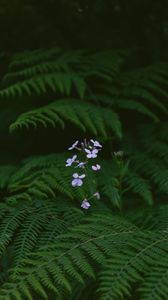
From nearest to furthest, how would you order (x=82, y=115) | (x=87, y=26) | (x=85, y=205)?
(x=85, y=205) → (x=82, y=115) → (x=87, y=26)

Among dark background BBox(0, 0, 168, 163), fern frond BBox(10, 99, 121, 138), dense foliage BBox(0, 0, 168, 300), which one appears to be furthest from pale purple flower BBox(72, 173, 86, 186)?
dark background BBox(0, 0, 168, 163)

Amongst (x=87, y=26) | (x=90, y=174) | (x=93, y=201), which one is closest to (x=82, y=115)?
(x=90, y=174)

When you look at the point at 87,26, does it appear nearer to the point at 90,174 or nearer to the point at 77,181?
the point at 90,174

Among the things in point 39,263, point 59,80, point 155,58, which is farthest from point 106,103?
point 39,263

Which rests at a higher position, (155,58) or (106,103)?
(155,58)

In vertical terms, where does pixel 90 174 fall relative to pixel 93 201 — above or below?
above

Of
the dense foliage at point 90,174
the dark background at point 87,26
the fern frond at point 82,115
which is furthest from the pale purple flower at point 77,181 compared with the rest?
the dark background at point 87,26

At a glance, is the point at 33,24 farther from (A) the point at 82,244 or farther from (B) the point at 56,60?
(A) the point at 82,244

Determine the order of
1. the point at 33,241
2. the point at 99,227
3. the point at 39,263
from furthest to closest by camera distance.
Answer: the point at 33,241 → the point at 99,227 → the point at 39,263
